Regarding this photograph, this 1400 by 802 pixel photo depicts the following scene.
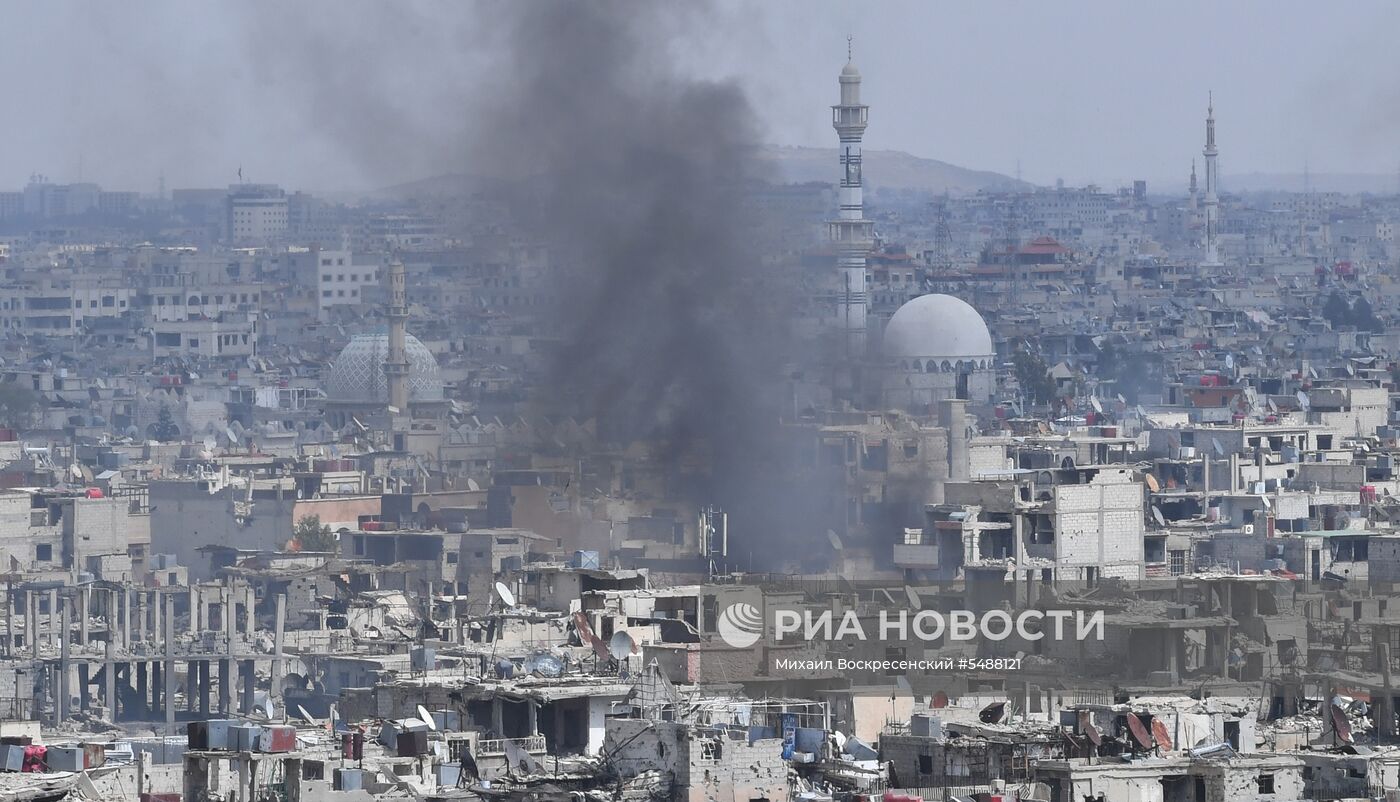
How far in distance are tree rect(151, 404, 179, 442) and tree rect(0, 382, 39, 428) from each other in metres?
1.98

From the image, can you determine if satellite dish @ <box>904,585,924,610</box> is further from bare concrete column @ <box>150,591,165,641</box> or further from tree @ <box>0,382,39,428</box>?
tree @ <box>0,382,39,428</box>

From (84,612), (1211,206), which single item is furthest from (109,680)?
(1211,206)

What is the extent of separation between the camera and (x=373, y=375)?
69875 millimetres

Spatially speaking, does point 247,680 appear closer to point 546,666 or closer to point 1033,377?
point 546,666

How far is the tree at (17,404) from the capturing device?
71.8 meters

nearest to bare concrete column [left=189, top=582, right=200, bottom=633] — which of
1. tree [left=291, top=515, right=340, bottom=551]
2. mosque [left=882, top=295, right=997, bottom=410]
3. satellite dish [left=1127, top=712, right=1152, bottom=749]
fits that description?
tree [left=291, top=515, right=340, bottom=551]

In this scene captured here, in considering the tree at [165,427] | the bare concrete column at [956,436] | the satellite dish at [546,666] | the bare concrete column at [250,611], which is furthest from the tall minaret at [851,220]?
the satellite dish at [546,666]

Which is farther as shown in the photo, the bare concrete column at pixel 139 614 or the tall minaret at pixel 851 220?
the tall minaret at pixel 851 220

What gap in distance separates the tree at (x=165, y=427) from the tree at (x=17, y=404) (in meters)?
1.98

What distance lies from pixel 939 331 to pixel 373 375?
11346 mm

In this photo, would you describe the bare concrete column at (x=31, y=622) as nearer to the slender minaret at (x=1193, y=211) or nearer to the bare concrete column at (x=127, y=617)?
the bare concrete column at (x=127, y=617)

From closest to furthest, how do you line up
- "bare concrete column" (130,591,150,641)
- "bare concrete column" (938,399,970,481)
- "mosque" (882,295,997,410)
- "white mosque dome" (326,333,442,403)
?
"bare concrete column" (130,591,150,641) < "bare concrete column" (938,399,970,481) < "white mosque dome" (326,333,442,403) < "mosque" (882,295,997,410)

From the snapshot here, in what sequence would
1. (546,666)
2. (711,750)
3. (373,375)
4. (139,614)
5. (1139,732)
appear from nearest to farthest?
(711,750), (1139,732), (546,666), (139,614), (373,375)

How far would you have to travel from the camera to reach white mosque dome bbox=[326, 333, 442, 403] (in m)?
69.2
